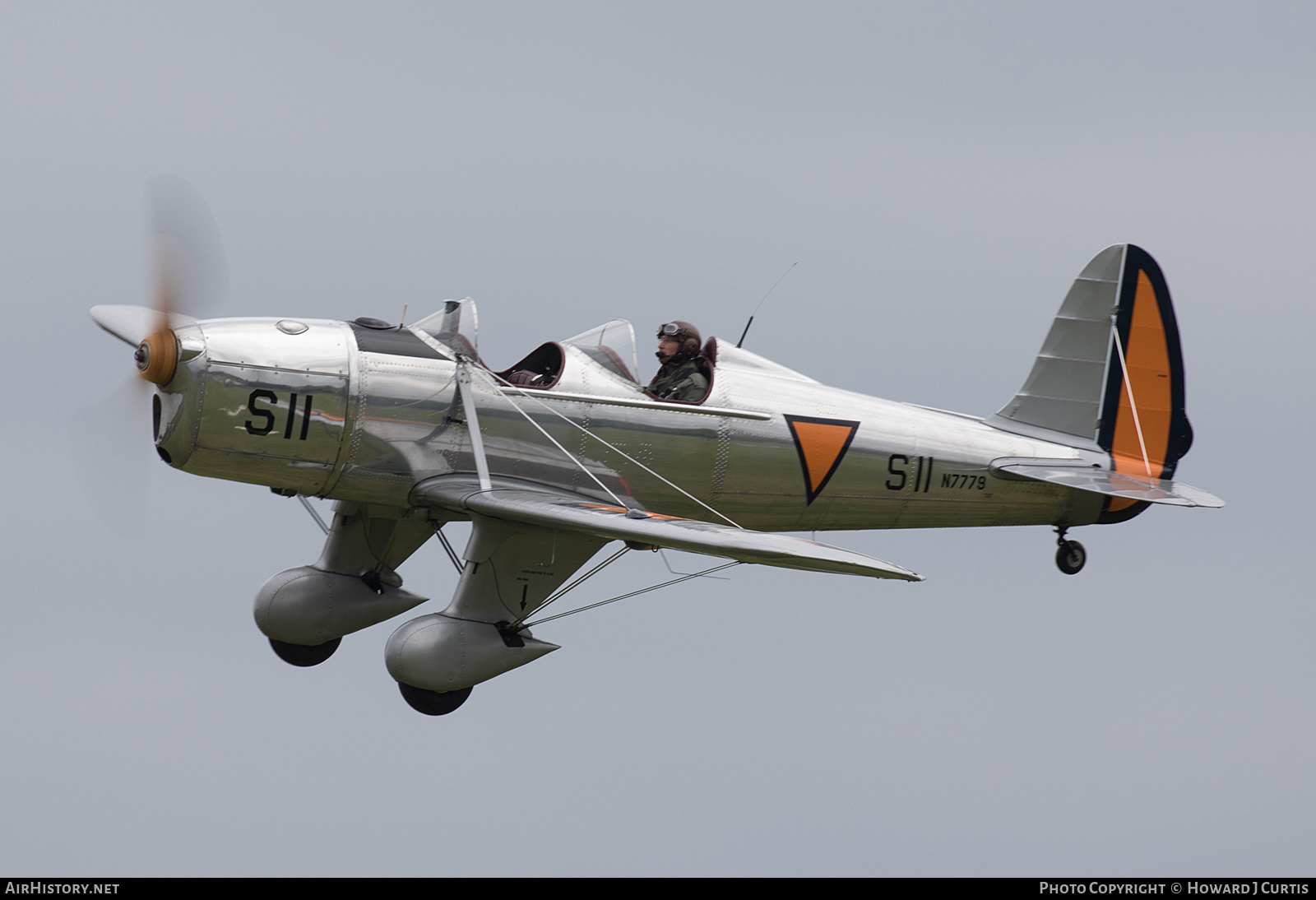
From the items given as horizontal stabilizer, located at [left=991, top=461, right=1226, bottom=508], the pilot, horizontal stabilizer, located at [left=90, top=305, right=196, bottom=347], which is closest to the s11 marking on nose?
horizontal stabilizer, located at [left=90, top=305, right=196, bottom=347]

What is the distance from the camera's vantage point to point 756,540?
9.06 meters

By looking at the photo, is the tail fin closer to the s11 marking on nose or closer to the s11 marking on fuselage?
the s11 marking on fuselage

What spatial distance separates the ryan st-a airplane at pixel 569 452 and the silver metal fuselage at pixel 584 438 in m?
0.01

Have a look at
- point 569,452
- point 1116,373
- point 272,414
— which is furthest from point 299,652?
point 1116,373

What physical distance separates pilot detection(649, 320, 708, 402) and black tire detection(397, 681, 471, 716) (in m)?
2.47

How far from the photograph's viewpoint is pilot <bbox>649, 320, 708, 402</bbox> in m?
10.9

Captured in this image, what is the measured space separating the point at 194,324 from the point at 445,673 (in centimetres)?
265

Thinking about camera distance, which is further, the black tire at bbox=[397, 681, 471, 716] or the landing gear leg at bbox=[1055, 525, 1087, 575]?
the landing gear leg at bbox=[1055, 525, 1087, 575]

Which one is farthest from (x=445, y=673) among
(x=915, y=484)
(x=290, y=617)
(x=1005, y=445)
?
(x=1005, y=445)

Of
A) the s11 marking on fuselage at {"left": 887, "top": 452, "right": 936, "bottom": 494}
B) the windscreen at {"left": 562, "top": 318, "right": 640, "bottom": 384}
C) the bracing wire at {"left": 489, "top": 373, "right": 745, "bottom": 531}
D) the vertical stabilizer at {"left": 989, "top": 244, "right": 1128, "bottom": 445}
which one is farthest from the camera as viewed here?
the vertical stabilizer at {"left": 989, "top": 244, "right": 1128, "bottom": 445}

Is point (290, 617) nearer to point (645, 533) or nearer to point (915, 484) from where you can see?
point (645, 533)

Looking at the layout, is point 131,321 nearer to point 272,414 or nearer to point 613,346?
point 272,414

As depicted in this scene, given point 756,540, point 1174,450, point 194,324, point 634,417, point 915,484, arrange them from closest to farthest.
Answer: point 756,540, point 194,324, point 634,417, point 915,484, point 1174,450

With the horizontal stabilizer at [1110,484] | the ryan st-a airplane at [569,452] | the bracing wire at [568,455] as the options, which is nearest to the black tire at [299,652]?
the ryan st-a airplane at [569,452]
